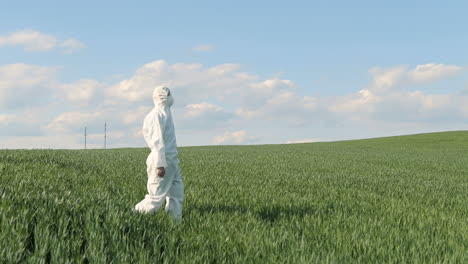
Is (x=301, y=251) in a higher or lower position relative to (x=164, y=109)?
lower

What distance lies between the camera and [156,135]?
6582 millimetres

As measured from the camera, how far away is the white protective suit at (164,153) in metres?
6.60

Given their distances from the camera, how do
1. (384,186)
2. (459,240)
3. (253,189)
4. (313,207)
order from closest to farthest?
1. (459,240)
2. (313,207)
3. (253,189)
4. (384,186)

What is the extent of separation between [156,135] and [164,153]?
33cm

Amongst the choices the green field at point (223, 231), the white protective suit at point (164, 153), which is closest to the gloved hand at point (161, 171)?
the white protective suit at point (164, 153)

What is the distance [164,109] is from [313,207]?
4121mm

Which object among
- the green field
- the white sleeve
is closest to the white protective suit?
the white sleeve

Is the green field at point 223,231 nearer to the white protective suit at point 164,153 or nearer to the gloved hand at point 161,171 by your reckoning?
the white protective suit at point 164,153

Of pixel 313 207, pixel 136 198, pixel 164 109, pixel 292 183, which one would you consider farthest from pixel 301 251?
pixel 292 183

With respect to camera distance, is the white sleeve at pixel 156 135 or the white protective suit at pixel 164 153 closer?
the white sleeve at pixel 156 135

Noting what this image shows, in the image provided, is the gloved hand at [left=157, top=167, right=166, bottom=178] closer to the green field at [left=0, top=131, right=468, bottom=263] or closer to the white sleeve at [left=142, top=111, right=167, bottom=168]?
the white sleeve at [left=142, top=111, right=167, bottom=168]

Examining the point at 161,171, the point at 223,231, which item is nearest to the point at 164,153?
the point at 161,171

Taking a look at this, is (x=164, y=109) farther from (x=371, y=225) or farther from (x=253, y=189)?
(x=253, y=189)

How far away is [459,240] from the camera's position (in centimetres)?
669
